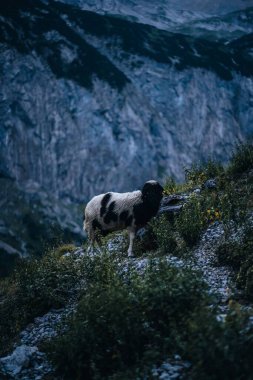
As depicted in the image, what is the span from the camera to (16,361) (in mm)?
7961

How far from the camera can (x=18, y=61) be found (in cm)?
7069

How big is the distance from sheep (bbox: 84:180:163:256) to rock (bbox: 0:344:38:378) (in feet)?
18.3

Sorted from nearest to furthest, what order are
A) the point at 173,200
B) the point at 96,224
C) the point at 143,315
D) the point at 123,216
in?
the point at 143,315 < the point at 123,216 < the point at 96,224 < the point at 173,200

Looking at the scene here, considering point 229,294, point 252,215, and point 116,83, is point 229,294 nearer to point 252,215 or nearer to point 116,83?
point 252,215

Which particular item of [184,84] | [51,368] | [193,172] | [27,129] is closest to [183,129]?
[184,84]

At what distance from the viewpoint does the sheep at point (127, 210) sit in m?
13.7

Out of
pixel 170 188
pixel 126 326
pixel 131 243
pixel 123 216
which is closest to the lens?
pixel 126 326

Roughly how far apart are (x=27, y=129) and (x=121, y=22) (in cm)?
3101

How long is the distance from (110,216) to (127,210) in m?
0.65

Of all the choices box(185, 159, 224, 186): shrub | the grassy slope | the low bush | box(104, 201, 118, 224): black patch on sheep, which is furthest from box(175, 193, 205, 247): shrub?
box(185, 159, 224, 186): shrub

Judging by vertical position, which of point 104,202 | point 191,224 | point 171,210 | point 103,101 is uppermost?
point 191,224

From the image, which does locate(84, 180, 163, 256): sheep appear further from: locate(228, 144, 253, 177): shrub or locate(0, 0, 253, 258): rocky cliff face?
locate(0, 0, 253, 258): rocky cliff face

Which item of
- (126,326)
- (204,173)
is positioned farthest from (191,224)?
(204,173)

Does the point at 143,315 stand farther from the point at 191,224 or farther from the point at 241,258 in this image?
the point at 191,224
